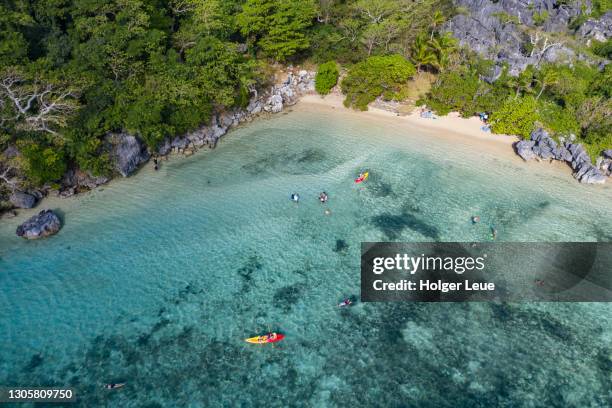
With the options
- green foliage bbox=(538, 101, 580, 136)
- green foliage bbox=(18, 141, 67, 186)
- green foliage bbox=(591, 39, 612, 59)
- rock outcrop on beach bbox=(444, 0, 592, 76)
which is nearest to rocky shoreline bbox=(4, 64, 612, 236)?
green foliage bbox=(18, 141, 67, 186)

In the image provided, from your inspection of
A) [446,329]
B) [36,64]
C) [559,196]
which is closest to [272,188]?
[446,329]

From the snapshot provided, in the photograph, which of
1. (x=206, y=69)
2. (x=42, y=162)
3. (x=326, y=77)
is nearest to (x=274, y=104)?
(x=326, y=77)

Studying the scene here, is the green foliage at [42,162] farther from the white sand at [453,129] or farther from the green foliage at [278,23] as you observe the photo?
the green foliage at [278,23]

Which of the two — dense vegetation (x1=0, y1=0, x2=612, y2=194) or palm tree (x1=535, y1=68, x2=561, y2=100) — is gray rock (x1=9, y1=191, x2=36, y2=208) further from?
palm tree (x1=535, y1=68, x2=561, y2=100)

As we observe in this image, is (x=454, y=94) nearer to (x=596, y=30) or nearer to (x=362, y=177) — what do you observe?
(x=362, y=177)

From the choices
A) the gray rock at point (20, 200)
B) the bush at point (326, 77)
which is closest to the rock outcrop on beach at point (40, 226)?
the gray rock at point (20, 200)

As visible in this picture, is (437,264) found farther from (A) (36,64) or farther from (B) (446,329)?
(A) (36,64)
